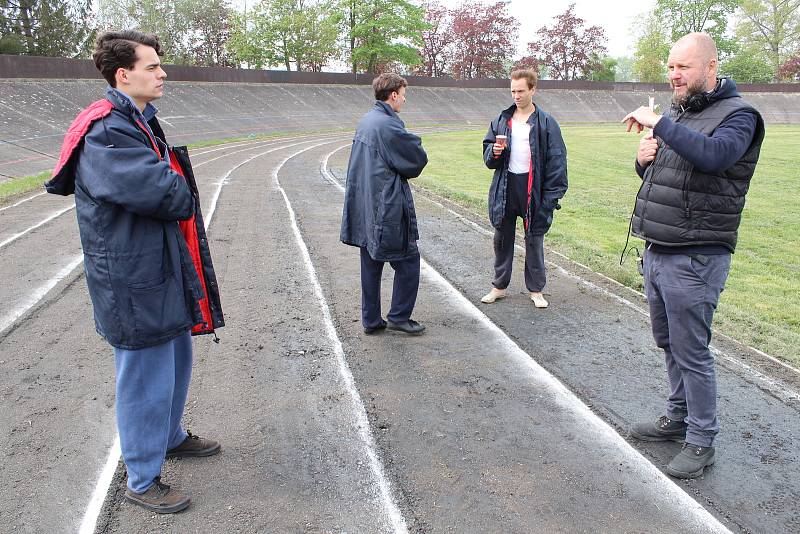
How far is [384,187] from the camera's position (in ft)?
16.9

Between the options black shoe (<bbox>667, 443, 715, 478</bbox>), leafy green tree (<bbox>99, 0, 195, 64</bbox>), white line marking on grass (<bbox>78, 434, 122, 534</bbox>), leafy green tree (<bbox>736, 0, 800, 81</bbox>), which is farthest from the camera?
leafy green tree (<bbox>736, 0, 800, 81</bbox>)

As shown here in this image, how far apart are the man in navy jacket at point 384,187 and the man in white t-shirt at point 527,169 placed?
126 centimetres

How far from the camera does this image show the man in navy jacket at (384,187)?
5102 millimetres

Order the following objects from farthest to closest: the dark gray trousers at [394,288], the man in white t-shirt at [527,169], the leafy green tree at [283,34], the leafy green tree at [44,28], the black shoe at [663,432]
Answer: the leafy green tree at [283,34] → the leafy green tree at [44,28] → the man in white t-shirt at [527,169] → the dark gray trousers at [394,288] → the black shoe at [663,432]

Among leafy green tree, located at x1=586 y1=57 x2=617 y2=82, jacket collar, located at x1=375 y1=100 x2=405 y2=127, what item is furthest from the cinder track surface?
leafy green tree, located at x1=586 y1=57 x2=617 y2=82

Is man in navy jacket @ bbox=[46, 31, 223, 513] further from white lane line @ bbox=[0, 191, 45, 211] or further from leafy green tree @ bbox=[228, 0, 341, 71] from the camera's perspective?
leafy green tree @ bbox=[228, 0, 341, 71]

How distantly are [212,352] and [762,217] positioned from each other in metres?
11.1

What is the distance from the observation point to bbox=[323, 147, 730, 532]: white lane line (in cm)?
317

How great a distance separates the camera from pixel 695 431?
11.7ft

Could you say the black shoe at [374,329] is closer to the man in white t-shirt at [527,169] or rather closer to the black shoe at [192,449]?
the man in white t-shirt at [527,169]

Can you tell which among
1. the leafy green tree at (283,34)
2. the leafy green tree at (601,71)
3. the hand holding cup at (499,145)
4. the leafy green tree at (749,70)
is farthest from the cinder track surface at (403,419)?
the leafy green tree at (749,70)

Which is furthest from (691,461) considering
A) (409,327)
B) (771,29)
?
(771,29)

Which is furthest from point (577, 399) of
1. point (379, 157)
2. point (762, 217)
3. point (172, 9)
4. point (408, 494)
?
point (172, 9)

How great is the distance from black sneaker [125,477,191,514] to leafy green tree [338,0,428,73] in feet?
194
